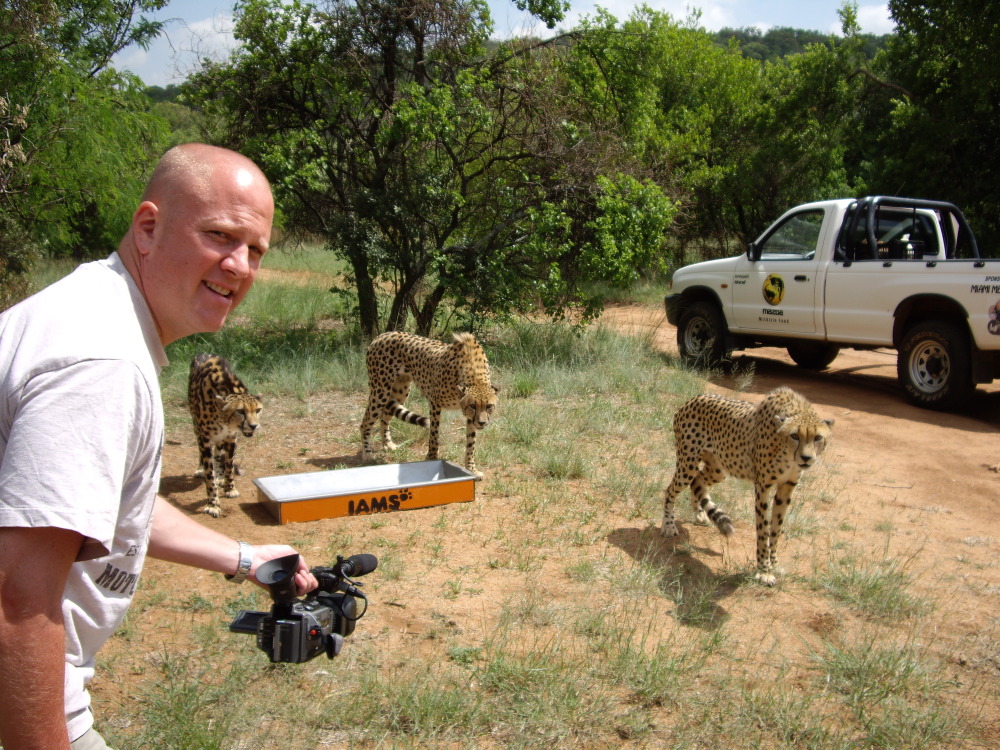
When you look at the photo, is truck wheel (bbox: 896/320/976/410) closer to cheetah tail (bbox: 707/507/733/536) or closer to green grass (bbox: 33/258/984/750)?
green grass (bbox: 33/258/984/750)

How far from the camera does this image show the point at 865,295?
33.7 feet

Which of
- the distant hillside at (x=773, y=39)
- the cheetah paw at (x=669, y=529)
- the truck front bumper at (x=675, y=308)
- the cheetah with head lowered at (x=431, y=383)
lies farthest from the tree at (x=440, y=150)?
the distant hillside at (x=773, y=39)

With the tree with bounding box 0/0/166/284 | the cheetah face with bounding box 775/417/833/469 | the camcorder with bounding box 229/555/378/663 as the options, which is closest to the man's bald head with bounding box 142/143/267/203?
the camcorder with bounding box 229/555/378/663

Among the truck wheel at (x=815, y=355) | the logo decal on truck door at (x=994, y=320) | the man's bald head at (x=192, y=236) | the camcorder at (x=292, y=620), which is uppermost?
the man's bald head at (x=192, y=236)

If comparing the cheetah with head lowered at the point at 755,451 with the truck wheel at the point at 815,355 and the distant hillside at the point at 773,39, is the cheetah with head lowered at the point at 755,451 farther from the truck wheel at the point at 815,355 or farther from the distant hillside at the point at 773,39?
the distant hillside at the point at 773,39

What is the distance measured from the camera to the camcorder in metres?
2.07

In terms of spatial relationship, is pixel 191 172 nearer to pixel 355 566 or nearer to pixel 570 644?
pixel 355 566

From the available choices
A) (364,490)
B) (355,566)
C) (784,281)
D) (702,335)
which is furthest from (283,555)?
(702,335)

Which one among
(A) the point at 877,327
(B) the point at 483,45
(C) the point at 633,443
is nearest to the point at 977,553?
(C) the point at 633,443

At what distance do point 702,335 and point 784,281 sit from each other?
1.60 metres

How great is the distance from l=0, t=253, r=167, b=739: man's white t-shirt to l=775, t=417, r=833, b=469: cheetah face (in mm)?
4173

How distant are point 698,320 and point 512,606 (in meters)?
8.13

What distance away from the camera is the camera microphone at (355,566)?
92.1 inches

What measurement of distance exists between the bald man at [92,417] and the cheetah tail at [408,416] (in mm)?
5335
